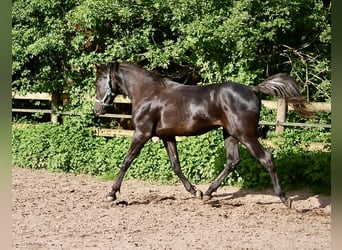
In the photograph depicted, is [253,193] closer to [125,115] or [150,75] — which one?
[150,75]

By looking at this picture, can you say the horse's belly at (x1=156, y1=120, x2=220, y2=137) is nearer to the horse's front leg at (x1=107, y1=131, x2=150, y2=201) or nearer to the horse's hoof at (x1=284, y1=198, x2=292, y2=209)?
the horse's front leg at (x1=107, y1=131, x2=150, y2=201)

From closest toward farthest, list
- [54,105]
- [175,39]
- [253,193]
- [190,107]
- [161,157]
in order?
1. [190,107]
2. [253,193]
3. [161,157]
4. [175,39]
5. [54,105]

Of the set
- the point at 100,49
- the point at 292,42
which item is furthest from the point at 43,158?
the point at 292,42

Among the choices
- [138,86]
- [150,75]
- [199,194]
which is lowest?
[199,194]

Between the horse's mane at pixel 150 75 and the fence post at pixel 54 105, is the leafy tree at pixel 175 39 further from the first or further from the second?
the horse's mane at pixel 150 75

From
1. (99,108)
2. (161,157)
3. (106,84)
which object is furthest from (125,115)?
(106,84)

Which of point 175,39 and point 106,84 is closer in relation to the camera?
point 106,84

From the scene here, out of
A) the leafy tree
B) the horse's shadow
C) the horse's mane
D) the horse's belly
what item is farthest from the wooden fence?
the horse's belly

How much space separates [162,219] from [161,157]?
2.89 metres

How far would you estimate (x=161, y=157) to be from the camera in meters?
8.59

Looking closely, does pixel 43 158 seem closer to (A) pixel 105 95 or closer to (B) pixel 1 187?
(A) pixel 105 95

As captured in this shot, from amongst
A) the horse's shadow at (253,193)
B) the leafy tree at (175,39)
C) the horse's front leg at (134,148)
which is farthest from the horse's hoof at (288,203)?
the leafy tree at (175,39)

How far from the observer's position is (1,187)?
32.0 inches

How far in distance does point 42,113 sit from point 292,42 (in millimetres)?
5858
